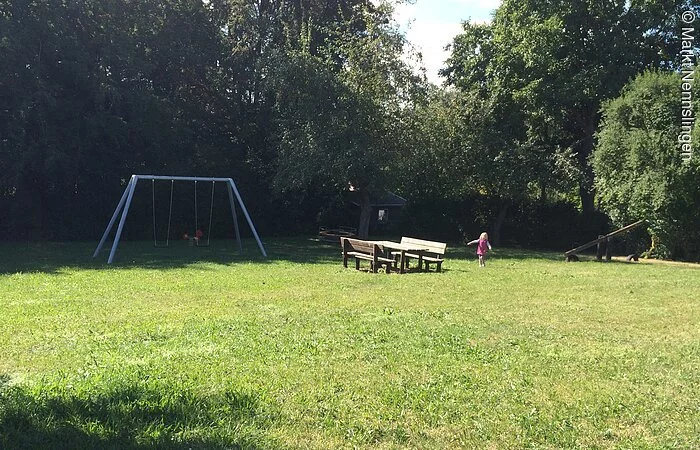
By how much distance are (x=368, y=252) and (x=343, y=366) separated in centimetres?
985

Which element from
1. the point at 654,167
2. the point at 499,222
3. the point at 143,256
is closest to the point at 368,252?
Result: the point at 143,256

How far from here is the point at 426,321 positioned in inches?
337

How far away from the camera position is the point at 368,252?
15898 mm

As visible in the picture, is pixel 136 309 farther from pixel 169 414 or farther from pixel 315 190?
pixel 315 190

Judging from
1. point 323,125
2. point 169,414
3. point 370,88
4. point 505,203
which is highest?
point 370,88

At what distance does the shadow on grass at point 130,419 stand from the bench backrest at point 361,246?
1045 cm

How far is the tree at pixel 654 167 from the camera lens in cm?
2034

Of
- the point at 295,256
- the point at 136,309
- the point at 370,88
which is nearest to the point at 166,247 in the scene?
the point at 295,256

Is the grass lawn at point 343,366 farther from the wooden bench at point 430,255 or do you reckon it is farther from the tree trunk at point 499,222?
the tree trunk at point 499,222

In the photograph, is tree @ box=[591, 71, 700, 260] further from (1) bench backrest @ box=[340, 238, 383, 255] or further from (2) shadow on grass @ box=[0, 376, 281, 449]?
(2) shadow on grass @ box=[0, 376, 281, 449]

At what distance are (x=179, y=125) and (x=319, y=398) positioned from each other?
2466 centimetres

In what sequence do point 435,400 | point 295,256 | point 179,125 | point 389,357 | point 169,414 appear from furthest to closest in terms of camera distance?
point 179,125, point 295,256, point 389,357, point 435,400, point 169,414

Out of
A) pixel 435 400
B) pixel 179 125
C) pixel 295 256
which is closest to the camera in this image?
pixel 435 400

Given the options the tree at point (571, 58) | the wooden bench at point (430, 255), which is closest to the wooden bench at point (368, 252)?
the wooden bench at point (430, 255)
